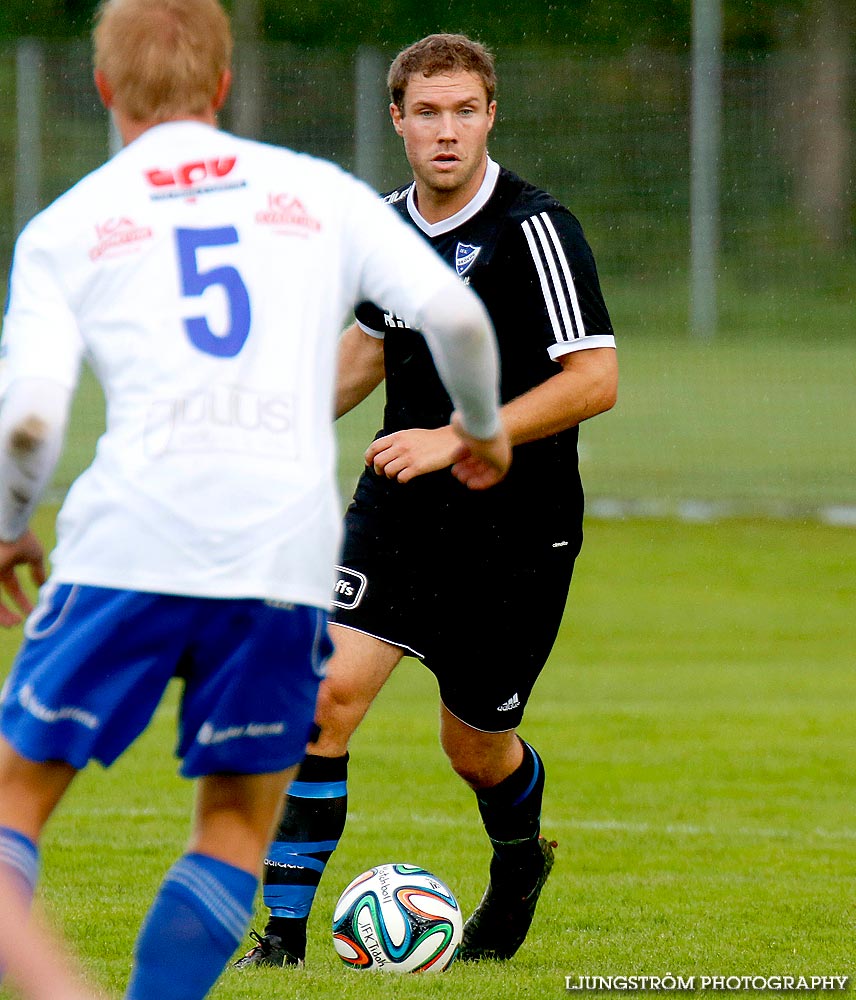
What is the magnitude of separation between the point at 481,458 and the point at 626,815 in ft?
13.7

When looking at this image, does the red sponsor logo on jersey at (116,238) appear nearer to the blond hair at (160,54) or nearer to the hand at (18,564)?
the blond hair at (160,54)

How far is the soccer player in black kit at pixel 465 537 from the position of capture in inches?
183

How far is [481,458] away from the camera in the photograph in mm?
3162

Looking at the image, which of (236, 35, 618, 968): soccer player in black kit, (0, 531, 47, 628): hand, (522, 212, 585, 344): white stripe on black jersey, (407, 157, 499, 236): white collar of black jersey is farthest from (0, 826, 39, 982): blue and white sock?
(407, 157, 499, 236): white collar of black jersey

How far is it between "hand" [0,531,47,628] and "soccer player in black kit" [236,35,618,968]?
5.42ft

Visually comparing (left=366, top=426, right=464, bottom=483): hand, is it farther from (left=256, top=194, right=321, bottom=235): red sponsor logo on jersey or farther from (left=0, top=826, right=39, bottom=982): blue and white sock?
(left=0, top=826, right=39, bottom=982): blue and white sock

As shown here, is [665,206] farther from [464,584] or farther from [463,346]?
[463,346]

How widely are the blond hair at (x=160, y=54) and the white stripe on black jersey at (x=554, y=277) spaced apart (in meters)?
1.71

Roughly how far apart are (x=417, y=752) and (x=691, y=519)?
8618mm

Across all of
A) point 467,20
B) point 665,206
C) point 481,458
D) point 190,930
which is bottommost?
point 190,930

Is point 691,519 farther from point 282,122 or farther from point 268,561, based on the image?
point 268,561

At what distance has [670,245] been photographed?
16203 mm

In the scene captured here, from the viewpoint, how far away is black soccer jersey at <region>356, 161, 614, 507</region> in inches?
181

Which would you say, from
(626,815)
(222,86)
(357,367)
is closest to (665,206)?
(626,815)
